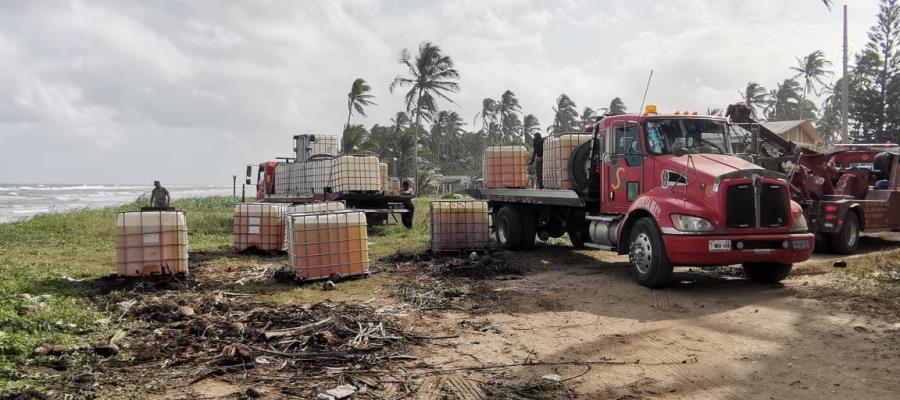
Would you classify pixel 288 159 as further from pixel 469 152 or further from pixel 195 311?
pixel 469 152

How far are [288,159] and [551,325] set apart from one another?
1592 centimetres

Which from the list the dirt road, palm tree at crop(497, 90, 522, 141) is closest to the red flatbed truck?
the dirt road

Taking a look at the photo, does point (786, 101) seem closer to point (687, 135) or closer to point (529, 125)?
point (529, 125)

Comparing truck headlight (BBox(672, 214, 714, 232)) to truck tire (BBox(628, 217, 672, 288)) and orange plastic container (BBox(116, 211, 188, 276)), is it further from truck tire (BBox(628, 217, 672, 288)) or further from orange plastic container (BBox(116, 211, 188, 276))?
orange plastic container (BBox(116, 211, 188, 276))

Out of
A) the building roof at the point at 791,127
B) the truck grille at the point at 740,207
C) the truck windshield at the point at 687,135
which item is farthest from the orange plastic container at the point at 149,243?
the building roof at the point at 791,127

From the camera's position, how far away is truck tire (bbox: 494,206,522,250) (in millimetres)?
12984

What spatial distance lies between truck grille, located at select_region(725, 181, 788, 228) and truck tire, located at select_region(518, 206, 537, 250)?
5.66 metres

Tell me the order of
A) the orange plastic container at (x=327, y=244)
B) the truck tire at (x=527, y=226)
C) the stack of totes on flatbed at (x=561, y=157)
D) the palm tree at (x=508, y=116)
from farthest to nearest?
the palm tree at (x=508, y=116) < the truck tire at (x=527, y=226) < the stack of totes on flatbed at (x=561, y=157) < the orange plastic container at (x=327, y=244)

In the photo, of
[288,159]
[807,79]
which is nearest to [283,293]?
[288,159]

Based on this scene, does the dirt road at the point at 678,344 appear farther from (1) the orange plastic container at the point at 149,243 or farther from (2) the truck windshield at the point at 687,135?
(1) the orange plastic container at the point at 149,243

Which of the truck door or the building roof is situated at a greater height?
the building roof

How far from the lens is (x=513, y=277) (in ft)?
31.7

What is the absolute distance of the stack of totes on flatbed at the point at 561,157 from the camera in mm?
11211

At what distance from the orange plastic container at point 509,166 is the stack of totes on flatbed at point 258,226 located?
5.02 meters
